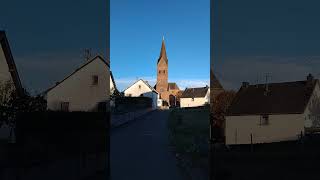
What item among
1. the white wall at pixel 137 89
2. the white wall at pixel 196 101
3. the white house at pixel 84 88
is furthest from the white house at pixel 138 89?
the white wall at pixel 196 101

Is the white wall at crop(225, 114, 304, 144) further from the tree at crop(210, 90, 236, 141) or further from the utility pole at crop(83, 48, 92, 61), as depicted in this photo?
the utility pole at crop(83, 48, 92, 61)

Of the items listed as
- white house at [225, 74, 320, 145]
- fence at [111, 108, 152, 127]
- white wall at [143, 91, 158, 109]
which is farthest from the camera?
white wall at [143, 91, 158, 109]

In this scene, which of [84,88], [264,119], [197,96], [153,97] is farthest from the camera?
[153,97]

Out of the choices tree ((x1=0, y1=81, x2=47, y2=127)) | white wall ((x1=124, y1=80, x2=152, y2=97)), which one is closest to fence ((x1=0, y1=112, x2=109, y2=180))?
tree ((x1=0, y1=81, x2=47, y2=127))

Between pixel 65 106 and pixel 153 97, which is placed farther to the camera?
pixel 153 97

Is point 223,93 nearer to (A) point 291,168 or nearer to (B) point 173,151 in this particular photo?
(B) point 173,151

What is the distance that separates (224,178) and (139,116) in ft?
4.44

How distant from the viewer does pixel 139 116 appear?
4137 millimetres

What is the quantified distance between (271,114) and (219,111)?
71 centimetres

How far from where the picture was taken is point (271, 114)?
4.08 meters

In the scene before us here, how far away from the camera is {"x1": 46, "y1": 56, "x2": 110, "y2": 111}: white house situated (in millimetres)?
3578

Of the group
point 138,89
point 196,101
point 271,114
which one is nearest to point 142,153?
point 138,89

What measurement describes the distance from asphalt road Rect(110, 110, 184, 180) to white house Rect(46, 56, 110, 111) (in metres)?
0.47

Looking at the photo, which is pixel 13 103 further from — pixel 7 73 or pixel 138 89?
pixel 138 89
